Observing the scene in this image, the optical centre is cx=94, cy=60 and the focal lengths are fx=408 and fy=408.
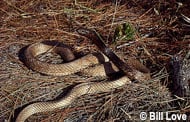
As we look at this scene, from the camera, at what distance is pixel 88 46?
5.11 meters

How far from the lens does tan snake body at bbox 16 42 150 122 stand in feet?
13.6

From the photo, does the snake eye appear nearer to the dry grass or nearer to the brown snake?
the dry grass

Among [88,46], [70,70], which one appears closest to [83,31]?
[88,46]

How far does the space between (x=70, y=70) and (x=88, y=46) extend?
57cm

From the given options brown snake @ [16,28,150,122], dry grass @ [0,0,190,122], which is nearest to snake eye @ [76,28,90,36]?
dry grass @ [0,0,190,122]

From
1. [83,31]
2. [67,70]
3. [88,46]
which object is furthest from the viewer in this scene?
[83,31]

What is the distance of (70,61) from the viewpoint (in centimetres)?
480

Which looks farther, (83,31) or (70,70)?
(83,31)

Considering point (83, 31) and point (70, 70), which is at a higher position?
point (83, 31)

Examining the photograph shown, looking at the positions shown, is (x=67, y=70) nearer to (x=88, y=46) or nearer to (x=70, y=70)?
(x=70, y=70)

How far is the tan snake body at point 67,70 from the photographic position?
4141 mm

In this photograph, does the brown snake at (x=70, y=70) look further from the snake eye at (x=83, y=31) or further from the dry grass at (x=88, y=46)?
the snake eye at (x=83, y=31)

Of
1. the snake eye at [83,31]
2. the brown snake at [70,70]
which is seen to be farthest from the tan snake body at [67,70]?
the snake eye at [83,31]

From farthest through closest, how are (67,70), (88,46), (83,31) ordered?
(83,31)
(88,46)
(67,70)
